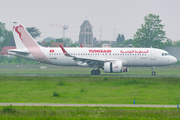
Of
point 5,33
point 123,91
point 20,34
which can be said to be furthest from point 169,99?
point 5,33

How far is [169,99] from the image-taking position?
23031mm

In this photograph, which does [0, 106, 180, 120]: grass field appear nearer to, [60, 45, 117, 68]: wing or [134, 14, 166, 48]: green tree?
[60, 45, 117, 68]: wing

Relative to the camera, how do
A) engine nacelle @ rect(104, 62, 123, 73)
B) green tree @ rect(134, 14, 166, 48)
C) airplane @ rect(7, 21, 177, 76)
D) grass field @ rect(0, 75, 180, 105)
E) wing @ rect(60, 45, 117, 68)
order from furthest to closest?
1. green tree @ rect(134, 14, 166, 48)
2. airplane @ rect(7, 21, 177, 76)
3. wing @ rect(60, 45, 117, 68)
4. engine nacelle @ rect(104, 62, 123, 73)
5. grass field @ rect(0, 75, 180, 105)

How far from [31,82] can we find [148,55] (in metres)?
20.4

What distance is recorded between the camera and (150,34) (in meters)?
93.9

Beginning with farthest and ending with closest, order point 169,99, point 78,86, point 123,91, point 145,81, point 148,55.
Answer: point 148,55 < point 145,81 < point 78,86 < point 123,91 < point 169,99

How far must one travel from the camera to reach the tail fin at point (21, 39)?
152 feet

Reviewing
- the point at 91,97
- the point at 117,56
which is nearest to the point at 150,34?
the point at 117,56

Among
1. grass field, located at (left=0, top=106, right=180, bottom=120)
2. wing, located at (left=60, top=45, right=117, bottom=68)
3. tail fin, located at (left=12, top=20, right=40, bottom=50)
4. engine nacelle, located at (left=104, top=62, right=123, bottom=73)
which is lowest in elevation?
grass field, located at (left=0, top=106, right=180, bottom=120)

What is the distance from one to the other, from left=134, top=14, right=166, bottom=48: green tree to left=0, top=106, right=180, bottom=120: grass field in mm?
74578

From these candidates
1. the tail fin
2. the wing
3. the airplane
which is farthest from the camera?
the tail fin

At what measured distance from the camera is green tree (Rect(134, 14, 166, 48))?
9091 cm

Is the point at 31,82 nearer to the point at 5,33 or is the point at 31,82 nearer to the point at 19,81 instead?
the point at 19,81

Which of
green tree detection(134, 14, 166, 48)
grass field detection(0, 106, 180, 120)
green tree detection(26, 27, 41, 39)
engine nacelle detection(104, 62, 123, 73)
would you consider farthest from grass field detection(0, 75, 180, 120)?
green tree detection(26, 27, 41, 39)
